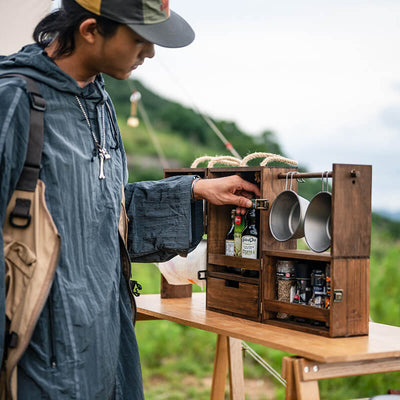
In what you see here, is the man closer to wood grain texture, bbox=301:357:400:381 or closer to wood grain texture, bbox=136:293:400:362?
wood grain texture, bbox=136:293:400:362

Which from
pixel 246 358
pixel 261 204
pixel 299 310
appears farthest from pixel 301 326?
pixel 246 358

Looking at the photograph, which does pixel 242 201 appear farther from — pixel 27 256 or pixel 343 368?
pixel 27 256

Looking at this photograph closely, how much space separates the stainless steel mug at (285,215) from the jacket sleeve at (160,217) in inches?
10.1

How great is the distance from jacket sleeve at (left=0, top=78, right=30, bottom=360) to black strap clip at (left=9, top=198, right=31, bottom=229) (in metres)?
0.03

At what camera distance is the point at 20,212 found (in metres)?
1.31

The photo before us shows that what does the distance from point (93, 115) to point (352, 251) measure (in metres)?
0.79

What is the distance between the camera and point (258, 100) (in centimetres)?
814

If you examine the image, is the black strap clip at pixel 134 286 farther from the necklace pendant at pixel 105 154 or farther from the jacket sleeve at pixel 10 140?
the jacket sleeve at pixel 10 140

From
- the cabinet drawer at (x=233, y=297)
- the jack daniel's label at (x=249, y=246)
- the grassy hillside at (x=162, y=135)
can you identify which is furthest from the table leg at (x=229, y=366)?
the grassy hillside at (x=162, y=135)

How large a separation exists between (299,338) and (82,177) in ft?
2.32

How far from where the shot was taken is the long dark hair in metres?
1.41

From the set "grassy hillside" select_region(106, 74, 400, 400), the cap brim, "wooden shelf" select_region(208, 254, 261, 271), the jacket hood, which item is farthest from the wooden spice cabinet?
"grassy hillside" select_region(106, 74, 400, 400)

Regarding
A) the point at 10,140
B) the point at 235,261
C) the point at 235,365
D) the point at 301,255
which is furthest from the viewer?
the point at 235,365

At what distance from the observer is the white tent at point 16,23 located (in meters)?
2.46
